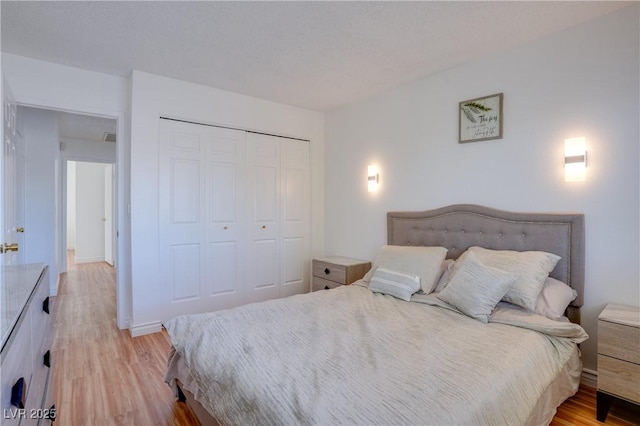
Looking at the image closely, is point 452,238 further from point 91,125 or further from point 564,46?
point 91,125

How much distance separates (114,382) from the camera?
7.55 feet

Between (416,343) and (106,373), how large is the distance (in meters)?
2.24

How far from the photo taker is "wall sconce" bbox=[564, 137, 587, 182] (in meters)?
2.24

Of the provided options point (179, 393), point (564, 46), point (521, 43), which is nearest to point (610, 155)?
point (564, 46)

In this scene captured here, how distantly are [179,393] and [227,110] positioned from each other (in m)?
2.71

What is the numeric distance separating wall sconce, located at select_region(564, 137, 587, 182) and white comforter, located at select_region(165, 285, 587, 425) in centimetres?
104

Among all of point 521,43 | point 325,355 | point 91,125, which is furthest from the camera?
point 91,125

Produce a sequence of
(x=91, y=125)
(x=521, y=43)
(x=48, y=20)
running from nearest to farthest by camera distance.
→ (x=48, y=20) → (x=521, y=43) → (x=91, y=125)

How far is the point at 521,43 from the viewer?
2.51 metres

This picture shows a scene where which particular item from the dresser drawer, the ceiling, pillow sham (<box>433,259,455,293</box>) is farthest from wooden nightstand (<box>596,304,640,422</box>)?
the dresser drawer

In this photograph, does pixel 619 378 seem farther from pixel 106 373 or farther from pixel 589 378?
pixel 106 373

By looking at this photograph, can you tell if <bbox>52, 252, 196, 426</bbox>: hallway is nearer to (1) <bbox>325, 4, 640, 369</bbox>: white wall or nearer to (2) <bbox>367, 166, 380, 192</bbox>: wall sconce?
(1) <bbox>325, 4, 640, 369</bbox>: white wall

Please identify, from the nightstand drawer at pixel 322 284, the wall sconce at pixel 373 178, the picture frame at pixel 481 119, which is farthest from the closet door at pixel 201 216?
the picture frame at pixel 481 119

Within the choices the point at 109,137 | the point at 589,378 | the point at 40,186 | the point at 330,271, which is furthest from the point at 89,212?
the point at 589,378
